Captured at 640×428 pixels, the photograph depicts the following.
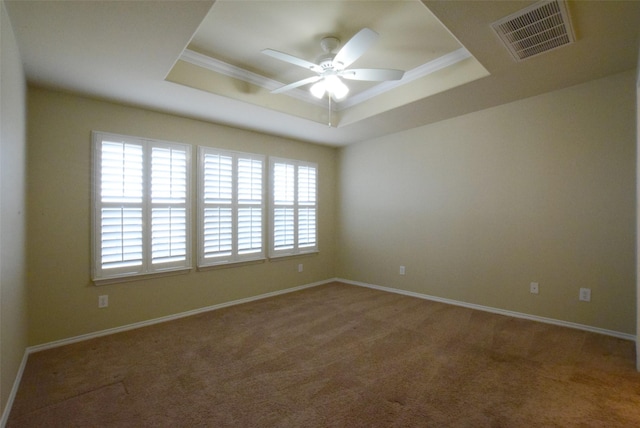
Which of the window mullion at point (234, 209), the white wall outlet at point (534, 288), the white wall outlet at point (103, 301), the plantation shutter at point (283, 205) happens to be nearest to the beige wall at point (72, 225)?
the white wall outlet at point (103, 301)

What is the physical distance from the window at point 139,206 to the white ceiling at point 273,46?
518 mm

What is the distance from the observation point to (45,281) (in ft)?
9.41

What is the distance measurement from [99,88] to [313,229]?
3.37 meters

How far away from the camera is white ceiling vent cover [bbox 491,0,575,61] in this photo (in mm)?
1960

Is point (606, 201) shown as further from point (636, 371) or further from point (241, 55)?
point (241, 55)

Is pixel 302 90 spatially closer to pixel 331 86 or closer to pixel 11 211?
pixel 331 86

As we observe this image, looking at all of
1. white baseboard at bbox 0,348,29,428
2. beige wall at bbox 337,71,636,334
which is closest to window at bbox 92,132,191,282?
white baseboard at bbox 0,348,29,428

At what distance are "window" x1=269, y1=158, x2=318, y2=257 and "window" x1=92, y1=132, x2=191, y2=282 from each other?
130 cm

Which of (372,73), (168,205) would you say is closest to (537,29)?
(372,73)

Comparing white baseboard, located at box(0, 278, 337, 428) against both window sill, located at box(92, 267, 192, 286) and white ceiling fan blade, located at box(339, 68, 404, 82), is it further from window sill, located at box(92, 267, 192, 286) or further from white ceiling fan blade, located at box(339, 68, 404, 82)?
white ceiling fan blade, located at box(339, 68, 404, 82)

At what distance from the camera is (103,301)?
3.16 meters

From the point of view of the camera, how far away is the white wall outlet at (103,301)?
3.14 meters

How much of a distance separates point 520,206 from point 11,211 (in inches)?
181

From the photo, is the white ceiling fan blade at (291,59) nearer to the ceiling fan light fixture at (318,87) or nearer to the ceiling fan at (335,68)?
the ceiling fan at (335,68)
